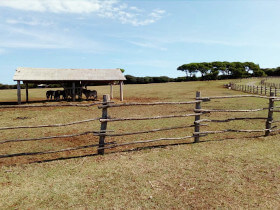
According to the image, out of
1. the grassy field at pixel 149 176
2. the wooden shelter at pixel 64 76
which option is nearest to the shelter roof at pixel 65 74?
the wooden shelter at pixel 64 76

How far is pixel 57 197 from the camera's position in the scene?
3852 mm

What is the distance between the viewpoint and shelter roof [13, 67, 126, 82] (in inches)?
784

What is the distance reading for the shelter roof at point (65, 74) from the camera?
784 inches

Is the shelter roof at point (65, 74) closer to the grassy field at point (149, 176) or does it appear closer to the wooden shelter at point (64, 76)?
the wooden shelter at point (64, 76)

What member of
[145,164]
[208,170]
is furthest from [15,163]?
[208,170]

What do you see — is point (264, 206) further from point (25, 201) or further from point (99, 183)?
point (25, 201)

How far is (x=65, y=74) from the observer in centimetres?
2156

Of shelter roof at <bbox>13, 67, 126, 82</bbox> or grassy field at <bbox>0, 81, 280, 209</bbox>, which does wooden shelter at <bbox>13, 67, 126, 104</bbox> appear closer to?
shelter roof at <bbox>13, 67, 126, 82</bbox>

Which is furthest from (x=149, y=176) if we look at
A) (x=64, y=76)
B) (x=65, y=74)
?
(x=65, y=74)

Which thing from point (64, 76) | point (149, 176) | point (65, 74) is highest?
point (65, 74)

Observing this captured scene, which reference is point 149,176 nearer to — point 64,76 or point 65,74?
point 64,76

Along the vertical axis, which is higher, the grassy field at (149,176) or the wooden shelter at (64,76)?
the wooden shelter at (64,76)

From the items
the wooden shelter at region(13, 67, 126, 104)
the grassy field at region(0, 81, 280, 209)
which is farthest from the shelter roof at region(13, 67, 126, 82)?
the grassy field at region(0, 81, 280, 209)

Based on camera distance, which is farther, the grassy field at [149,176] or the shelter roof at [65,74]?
the shelter roof at [65,74]
